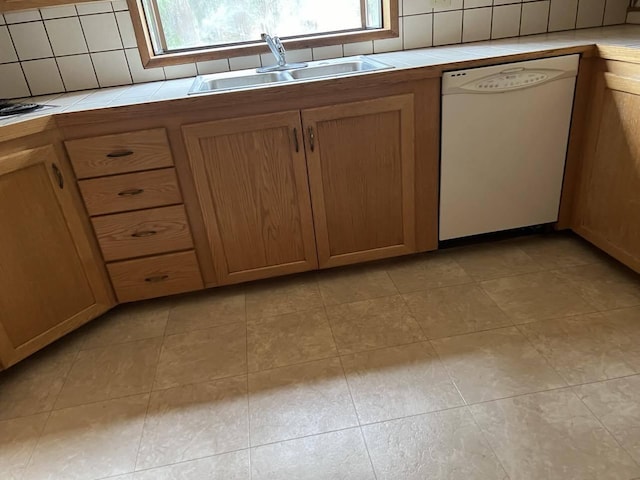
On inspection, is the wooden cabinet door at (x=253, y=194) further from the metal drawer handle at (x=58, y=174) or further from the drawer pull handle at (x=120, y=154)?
the metal drawer handle at (x=58, y=174)

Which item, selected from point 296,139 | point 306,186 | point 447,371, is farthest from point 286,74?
point 447,371

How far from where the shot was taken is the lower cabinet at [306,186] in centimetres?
177

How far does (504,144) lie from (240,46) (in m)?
1.27

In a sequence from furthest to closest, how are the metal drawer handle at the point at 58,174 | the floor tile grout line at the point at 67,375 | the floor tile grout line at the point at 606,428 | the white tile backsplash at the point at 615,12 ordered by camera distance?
the white tile backsplash at the point at 615,12, the metal drawer handle at the point at 58,174, the floor tile grout line at the point at 67,375, the floor tile grout line at the point at 606,428

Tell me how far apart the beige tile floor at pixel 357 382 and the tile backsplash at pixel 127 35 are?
1.06 metres

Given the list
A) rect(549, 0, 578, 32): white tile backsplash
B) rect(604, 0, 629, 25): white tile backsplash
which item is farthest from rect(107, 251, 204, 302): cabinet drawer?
rect(604, 0, 629, 25): white tile backsplash

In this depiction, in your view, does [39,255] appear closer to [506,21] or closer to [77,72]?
[77,72]

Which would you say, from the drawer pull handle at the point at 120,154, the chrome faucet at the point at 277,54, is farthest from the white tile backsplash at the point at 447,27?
the drawer pull handle at the point at 120,154

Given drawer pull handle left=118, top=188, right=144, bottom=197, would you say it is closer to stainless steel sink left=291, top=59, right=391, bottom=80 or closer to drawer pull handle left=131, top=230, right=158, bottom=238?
drawer pull handle left=131, top=230, right=158, bottom=238

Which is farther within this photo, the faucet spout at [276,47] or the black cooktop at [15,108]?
the faucet spout at [276,47]

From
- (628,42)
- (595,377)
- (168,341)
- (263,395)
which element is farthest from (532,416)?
(628,42)

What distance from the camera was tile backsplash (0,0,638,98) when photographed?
2.02 metres

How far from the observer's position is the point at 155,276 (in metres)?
1.94

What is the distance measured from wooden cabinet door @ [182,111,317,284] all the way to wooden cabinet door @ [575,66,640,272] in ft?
3.93
